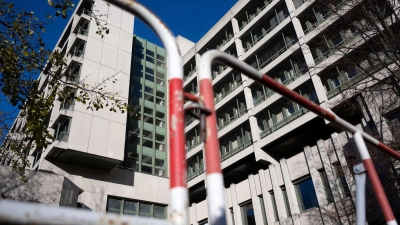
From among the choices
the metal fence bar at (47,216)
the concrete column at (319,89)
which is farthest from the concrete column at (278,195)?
the metal fence bar at (47,216)

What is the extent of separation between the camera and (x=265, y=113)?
2691 cm

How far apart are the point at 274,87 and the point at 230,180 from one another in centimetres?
2663

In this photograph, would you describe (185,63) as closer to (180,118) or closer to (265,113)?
(265,113)

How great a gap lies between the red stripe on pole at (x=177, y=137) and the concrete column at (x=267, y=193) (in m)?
21.6

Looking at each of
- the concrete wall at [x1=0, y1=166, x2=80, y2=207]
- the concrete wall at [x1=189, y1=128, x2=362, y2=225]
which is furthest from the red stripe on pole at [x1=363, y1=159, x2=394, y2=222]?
the concrete wall at [x1=0, y1=166, x2=80, y2=207]

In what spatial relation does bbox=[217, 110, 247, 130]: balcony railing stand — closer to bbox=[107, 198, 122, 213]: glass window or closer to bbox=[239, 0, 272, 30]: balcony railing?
bbox=[239, 0, 272, 30]: balcony railing

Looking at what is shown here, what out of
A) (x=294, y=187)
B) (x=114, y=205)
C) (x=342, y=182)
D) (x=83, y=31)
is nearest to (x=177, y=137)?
(x=342, y=182)

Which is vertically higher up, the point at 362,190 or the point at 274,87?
the point at 274,87

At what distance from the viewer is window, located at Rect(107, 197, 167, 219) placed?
27250mm

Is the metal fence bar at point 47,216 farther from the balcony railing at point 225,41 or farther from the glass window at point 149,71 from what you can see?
the glass window at point 149,71

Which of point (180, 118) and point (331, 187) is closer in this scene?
point (180, 118)

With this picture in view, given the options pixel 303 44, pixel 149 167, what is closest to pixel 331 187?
pixel 303 44

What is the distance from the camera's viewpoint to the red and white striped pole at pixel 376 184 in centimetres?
357

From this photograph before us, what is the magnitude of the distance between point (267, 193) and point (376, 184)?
20143 mm
